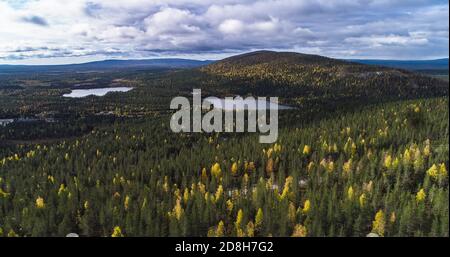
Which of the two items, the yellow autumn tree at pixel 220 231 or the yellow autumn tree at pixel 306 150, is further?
the yellow autumn tree at pixel 306 150

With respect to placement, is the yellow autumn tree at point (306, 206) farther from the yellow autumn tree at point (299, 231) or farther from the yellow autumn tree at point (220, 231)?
the yellow autumn tree at point (220, 231)

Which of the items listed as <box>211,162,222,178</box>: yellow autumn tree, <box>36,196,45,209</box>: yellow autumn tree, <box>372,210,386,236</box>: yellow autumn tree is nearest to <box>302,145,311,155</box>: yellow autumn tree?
<box>211,162,222,178</box>: yellow autumn tree

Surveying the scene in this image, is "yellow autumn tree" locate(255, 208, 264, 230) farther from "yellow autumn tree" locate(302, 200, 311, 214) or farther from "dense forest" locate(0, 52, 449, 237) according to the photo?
"yellow autumn tree" locate(302, 200, 311, 214)

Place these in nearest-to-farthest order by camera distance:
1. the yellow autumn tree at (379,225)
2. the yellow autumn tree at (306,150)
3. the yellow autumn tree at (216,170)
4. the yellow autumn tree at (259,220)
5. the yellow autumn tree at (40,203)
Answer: the yellow autumn tree at (379,225) → the yellow autumn tree at (259,220) → the yellow autumn tree at (40,203) → the yellow autumn tree at (216,170) → the yellow autumn tree at (306,150)

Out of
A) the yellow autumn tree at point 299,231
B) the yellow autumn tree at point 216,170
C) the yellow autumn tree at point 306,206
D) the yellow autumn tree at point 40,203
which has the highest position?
the yellow autumn tree at point 306,206

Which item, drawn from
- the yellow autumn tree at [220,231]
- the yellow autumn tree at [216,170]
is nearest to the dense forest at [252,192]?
the yellow autumn tree at [220,231]

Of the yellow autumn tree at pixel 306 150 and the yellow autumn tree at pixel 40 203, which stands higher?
the yellow autumn tree at pixel 306 150

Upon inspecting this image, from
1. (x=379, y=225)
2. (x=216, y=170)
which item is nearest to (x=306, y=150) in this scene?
(x=216, y=170)

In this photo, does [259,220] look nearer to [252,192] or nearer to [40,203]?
[252,192]

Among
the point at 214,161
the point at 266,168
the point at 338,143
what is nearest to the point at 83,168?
the point at 214,161

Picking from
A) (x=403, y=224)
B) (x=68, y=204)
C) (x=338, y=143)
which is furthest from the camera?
(x=338, y=143)
